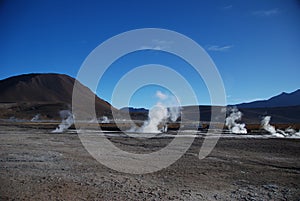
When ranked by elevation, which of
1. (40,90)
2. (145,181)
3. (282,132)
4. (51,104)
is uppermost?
(40,90)

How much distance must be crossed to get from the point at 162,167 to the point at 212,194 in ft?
12.0

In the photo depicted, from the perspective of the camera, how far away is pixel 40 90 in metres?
149

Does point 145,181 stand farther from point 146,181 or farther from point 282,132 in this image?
point 282,132

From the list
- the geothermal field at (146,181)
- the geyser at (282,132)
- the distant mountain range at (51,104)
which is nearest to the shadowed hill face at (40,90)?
the distant mountain range at (51,104)

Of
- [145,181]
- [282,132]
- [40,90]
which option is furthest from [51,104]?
[145,181]

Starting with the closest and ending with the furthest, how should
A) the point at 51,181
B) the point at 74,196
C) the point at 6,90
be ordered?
the point at 74,196 → the point at 51,181 → the point at 6,90

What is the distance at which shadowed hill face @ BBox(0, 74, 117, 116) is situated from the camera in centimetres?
13188

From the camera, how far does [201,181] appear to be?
854 centimetres

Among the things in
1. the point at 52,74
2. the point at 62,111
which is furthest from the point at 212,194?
the point at 52,74

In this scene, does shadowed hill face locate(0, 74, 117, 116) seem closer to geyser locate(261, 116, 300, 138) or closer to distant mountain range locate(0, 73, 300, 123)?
distant mountain range locate(0, 73, 300, 123)

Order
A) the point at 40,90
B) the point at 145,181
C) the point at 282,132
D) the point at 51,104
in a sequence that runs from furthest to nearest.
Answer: the point at 40,90 → the point at 51,104 → the point at 282,132 → the point at 145,181

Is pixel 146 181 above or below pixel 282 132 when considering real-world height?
below

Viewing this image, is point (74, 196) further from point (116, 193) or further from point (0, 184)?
point (0, 184)

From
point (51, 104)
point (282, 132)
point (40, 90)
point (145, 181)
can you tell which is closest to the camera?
point (145, 181)
